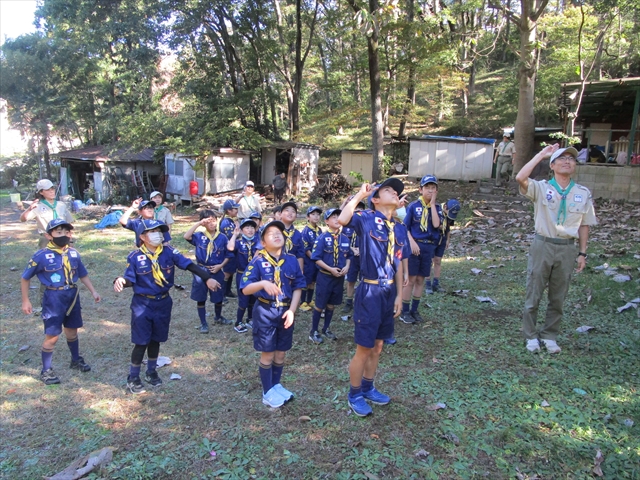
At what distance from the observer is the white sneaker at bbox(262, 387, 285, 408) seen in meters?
4.19

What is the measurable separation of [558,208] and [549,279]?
2.75 feet

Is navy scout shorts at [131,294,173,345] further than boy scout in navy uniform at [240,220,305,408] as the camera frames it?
Yes

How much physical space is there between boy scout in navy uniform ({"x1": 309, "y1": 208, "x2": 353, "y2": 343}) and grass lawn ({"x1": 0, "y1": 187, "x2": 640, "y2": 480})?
1.06 ft

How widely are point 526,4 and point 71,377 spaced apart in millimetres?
16498

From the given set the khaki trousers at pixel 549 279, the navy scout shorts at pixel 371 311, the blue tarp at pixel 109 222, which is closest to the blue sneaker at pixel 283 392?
the navy scout shorts at pixel 371 311

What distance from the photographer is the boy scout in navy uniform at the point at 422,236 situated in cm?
621

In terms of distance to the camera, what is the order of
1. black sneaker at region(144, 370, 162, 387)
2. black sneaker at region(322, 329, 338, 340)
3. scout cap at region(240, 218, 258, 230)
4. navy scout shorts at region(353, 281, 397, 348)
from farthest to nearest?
scout cap at region(240, 218, 258, 230) < black sneaker at region(322, 329, 338, 340) < black sneaker at region(144, 370, 162, 387) < navy scout shorts at region(353, 281, 397, 348)

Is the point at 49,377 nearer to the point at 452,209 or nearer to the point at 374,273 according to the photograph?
the point at 374,273

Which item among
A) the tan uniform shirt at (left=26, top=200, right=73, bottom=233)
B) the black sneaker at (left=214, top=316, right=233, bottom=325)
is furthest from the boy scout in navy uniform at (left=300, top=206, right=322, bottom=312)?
the tan uniform shirt at (left=26, top=200, right=73, bottom=233)

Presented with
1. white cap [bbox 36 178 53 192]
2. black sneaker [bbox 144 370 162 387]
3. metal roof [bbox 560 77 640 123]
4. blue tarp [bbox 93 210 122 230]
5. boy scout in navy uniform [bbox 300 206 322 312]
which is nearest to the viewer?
black sneaker [bbox 144 370 162 387]

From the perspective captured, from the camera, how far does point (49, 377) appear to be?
4875 mm

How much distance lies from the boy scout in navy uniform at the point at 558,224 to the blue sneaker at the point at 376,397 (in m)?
2.31

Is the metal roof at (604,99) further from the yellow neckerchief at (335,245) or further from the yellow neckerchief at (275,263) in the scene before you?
the yellow neckerchief at (275,263)

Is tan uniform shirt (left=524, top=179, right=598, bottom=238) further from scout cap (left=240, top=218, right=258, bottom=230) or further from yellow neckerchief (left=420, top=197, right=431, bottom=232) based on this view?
scout cap (left=240, top=218, right=258, bottom=230)
